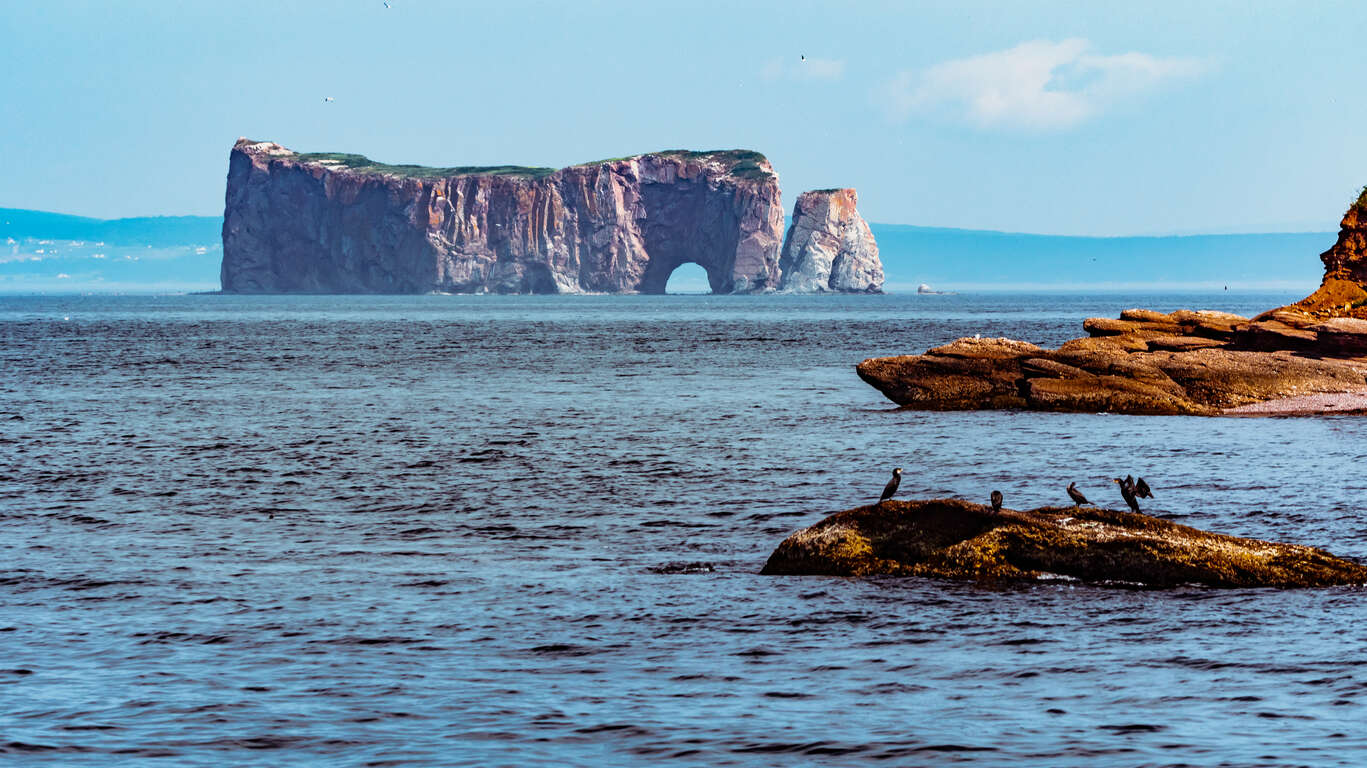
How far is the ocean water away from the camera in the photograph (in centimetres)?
1214

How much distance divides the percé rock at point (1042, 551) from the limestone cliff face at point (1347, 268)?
1744 inches

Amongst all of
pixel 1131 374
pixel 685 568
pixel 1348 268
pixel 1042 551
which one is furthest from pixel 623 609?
pixel 1348 268

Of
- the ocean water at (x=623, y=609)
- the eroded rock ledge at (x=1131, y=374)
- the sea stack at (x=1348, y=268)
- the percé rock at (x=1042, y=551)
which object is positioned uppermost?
the sea stack at (x=1348, y=268)

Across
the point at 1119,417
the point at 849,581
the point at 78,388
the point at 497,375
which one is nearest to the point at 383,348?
the point at 497,375

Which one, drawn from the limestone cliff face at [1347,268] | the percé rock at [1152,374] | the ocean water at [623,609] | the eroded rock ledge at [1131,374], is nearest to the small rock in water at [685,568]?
the ocean water at [623,609]

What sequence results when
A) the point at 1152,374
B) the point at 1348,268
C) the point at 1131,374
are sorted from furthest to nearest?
the point at 1348,268
the point at 1131,374
the point at 1152,374

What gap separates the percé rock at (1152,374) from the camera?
4194 cm

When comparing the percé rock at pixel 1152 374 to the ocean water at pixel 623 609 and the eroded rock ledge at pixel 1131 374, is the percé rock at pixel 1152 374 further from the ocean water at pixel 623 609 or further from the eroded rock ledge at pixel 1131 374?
the ocean water at pixel 623 609

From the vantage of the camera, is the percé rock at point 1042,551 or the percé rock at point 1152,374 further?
the percé rock at point 1152,374

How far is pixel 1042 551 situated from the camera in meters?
18.0

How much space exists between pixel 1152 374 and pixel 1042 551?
27.1m

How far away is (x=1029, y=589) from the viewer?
57.7 feet

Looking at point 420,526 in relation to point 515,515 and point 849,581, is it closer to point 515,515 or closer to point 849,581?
point 515,515

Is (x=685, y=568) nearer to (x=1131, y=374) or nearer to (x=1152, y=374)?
(x=1131, y=374)
